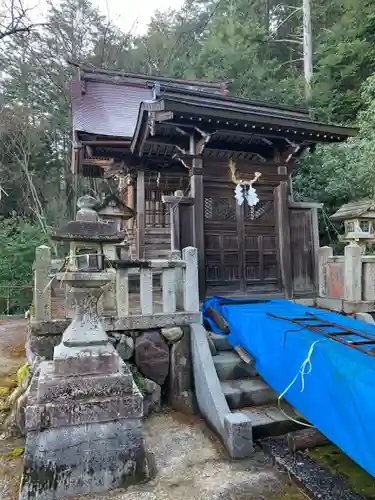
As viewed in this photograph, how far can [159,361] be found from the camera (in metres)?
5.04

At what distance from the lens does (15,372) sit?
644 cm

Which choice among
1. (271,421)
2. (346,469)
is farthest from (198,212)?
(346,469)

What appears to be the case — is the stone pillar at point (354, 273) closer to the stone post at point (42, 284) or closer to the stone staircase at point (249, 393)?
the stone staircase at point (249, 393)

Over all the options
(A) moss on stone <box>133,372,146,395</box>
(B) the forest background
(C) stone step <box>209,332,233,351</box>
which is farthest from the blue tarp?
(B) the forest background

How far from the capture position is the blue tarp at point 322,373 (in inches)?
115

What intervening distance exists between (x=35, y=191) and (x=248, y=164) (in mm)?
15653

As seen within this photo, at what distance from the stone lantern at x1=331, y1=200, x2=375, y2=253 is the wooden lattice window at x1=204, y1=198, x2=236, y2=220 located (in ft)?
7.92

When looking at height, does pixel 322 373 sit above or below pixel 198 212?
below

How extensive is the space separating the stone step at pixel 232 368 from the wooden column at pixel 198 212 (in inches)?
81.4

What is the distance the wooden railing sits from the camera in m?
4.70

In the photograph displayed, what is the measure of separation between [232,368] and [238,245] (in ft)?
10.4

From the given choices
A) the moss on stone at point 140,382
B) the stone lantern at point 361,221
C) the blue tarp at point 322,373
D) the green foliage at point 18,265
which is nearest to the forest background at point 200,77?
the green foliage at point 18,265

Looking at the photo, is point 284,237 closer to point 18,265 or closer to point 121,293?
point 121,293

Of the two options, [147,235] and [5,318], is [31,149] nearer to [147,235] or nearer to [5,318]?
[5,318]
